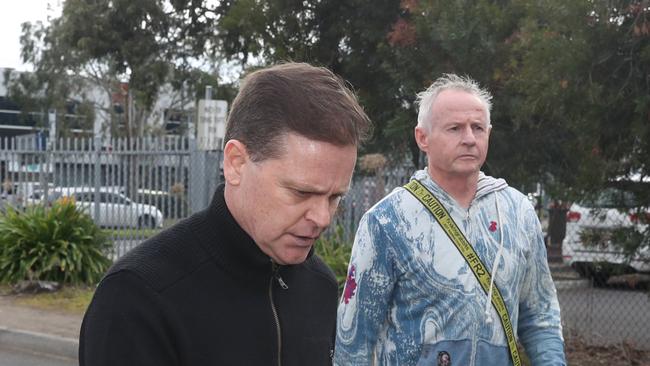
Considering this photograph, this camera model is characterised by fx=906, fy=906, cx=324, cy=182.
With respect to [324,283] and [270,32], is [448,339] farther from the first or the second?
[270,32]

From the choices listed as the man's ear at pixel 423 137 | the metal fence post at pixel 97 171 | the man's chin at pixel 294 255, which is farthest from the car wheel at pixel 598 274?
the metal fence post at pixel 97 171

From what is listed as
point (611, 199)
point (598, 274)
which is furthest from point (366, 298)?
point (598, 274)

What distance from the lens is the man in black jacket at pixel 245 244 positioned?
69.3 inches

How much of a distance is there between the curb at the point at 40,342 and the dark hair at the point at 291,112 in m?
7.43

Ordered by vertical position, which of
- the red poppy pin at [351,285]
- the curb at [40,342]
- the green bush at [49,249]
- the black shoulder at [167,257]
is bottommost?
the curb at [40,342]

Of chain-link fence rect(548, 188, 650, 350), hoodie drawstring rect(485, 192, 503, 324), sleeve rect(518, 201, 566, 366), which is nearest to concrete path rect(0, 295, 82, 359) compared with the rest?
chain-link fence rect(548, 188, 650, 350)

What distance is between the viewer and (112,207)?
13141 millimetres

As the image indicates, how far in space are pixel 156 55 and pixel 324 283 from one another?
64.2 feet

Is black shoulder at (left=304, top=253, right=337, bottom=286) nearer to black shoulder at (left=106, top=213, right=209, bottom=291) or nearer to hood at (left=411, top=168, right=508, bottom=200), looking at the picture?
black shoulder at (left=106, top=213, right=209, bottom=291)

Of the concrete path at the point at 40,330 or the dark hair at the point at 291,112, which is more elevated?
the dark hair at the point at 291,112

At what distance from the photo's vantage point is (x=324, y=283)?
231 cm

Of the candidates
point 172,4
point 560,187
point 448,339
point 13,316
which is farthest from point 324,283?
point 172,4

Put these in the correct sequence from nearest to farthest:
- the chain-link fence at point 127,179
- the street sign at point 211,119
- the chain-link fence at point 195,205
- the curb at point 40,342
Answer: the chain-link fence at point 195,205
the curb at point 40,342
the chain-link fence at point 127,179
the street sign at point 211,119

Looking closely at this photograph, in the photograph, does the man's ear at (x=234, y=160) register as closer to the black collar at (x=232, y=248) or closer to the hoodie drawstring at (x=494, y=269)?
the black collar at (x=232, y=248)
